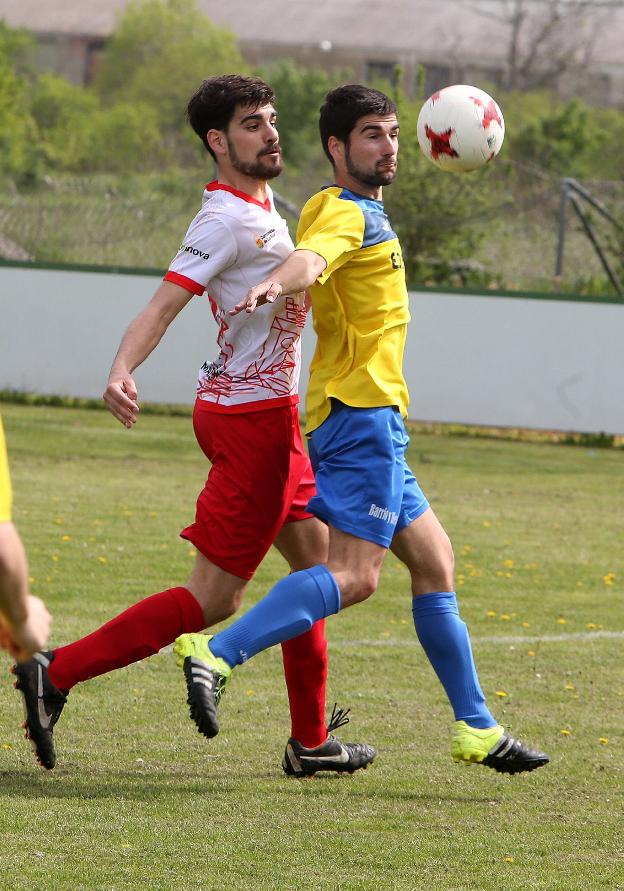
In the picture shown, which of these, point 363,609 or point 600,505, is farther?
point 600,505

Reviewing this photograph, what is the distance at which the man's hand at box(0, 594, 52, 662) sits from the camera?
2861 millimetres

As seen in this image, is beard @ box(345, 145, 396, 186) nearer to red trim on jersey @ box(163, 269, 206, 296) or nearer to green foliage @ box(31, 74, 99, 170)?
red trim on jersey @ box(163, 269, 206, 296)

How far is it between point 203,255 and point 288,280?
0.42 meters

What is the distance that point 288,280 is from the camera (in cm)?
449

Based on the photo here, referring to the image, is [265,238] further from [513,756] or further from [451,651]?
[513,756]

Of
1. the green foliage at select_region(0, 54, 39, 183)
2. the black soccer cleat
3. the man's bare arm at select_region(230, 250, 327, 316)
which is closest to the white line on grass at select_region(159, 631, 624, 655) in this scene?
the black soccer cleat

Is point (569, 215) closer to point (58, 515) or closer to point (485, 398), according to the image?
point (485, 398)

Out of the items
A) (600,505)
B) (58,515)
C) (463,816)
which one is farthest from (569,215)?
(463,816)

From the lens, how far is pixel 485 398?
17328 millimetres

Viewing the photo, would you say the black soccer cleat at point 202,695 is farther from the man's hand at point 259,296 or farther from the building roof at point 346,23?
the building roof at point 346,23

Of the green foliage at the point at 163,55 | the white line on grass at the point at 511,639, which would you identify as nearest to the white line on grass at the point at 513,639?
the white line on grass at the point at 511,639

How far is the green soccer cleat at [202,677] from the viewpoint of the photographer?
4.48 meters

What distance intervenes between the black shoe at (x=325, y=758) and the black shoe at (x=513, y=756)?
1.42ft

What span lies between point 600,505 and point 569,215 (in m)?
7.87
